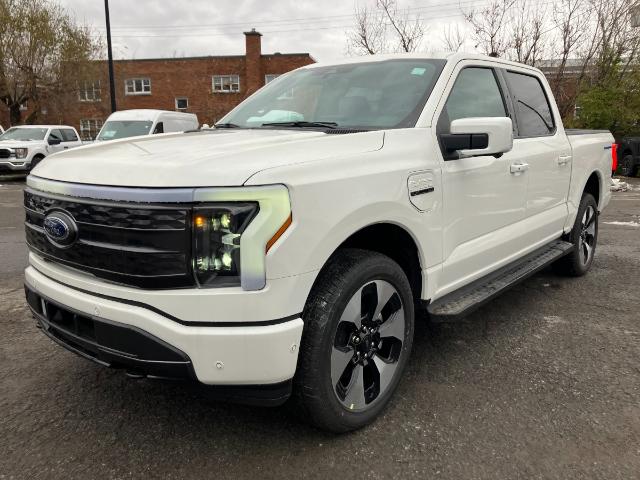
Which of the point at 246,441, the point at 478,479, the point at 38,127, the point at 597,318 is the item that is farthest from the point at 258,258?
the point at 38,127

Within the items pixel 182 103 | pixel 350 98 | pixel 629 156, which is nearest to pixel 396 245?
pixel 350 98

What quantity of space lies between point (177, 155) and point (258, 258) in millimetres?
599

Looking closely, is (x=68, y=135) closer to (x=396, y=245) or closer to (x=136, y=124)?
(x=136, y=124)

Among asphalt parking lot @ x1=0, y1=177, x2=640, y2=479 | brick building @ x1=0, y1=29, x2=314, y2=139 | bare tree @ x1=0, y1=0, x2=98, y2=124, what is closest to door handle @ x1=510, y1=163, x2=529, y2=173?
asphalt parking lot @ x1=0, y1=177, x2=640, y2=479

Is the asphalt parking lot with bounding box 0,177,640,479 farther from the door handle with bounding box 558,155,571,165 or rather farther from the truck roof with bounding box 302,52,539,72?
the truck roof with bounding box 302,52,539,72

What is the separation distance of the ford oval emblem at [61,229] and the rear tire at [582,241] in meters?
4.26

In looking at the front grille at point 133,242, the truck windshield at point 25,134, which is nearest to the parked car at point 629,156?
the front grille at point 133,242

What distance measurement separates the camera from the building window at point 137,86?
127 ft

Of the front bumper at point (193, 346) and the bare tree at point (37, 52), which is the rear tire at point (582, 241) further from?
the bare tree at point (37, 52)

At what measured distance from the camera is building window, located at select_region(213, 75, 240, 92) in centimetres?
3767

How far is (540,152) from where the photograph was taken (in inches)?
158

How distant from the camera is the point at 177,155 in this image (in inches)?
87.4

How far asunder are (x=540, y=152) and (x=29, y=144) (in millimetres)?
Result: 16742

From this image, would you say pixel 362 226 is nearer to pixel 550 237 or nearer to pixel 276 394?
pixel 276 394
